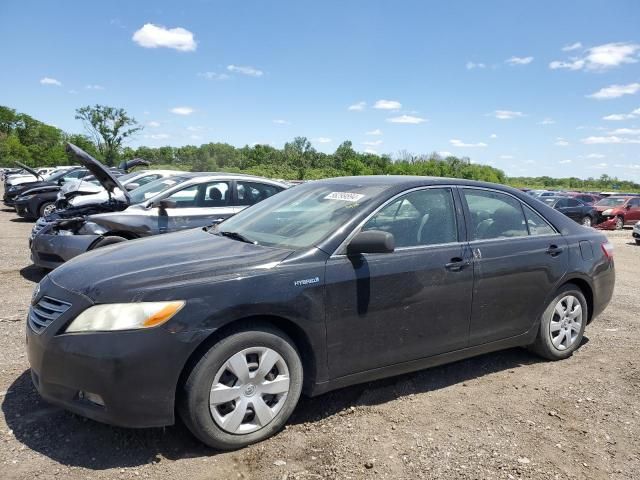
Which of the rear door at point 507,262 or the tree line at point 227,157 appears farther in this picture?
the tree line at point 227,157

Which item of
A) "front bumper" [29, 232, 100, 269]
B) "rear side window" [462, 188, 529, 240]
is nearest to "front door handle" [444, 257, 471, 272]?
"rear side window" [462, 188, 529, 240]

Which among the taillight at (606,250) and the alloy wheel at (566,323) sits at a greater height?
the taillight at (606,250)

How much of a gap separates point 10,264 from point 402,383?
7.21 meters

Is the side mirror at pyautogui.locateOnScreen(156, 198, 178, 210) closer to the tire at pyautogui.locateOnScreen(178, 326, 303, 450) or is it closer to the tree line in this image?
the tire at pyautogui.locateOnScreen(178, 326, 303, 450)

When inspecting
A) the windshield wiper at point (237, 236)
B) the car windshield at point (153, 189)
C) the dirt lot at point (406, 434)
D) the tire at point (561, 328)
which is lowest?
the dirt lot at point (406, 434)

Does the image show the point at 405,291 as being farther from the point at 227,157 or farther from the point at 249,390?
the point at 227,157

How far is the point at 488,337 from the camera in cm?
407

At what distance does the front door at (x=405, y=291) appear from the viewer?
10.8 ft

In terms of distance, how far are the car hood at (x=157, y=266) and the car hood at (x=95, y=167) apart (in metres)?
3.95

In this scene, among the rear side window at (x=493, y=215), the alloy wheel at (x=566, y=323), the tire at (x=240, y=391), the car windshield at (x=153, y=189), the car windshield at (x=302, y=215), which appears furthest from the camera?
the car windshield at (x=153, y=189)

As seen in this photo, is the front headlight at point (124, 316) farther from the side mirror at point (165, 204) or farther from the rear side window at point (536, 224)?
the side mirror at point (165, 204)

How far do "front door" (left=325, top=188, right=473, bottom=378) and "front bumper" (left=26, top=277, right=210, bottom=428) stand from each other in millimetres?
954

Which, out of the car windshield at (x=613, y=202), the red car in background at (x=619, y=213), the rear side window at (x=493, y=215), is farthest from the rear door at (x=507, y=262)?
the car windshield at (x=613, y=202)

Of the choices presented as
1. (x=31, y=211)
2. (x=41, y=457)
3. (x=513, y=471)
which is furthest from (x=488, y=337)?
(x=31, y=211)
